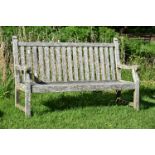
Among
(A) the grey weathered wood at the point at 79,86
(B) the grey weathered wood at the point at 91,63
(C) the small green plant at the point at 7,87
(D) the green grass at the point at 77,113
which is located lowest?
(D) the green grass at the point at 77,113

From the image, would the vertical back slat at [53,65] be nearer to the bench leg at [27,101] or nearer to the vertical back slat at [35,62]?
the vertical back slat at [35,62]

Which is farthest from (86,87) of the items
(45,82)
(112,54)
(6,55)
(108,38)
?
(108,38)

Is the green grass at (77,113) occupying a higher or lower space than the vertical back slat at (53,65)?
lower

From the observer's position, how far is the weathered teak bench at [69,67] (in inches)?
268

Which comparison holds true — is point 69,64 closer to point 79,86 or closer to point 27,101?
point 79,86

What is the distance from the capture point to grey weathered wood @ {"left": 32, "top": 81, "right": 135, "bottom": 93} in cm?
637

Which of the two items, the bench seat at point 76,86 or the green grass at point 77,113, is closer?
the green grass at point 77,113

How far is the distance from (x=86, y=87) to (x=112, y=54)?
119 centimetres

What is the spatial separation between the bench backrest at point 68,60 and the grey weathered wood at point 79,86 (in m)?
0.27

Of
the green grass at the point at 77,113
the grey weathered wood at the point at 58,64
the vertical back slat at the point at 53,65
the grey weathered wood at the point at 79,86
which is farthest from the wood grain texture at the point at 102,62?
the vertical back slat at the point at 53,65

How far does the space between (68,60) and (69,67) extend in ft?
0.39

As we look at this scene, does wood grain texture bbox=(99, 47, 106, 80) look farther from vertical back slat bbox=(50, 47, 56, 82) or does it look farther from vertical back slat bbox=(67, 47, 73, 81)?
vertical back slat bbox=(50, 47, 56, 82)

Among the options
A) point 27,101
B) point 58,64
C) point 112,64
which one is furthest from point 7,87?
point 112,64

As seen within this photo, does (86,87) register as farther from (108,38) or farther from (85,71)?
(108,38)
